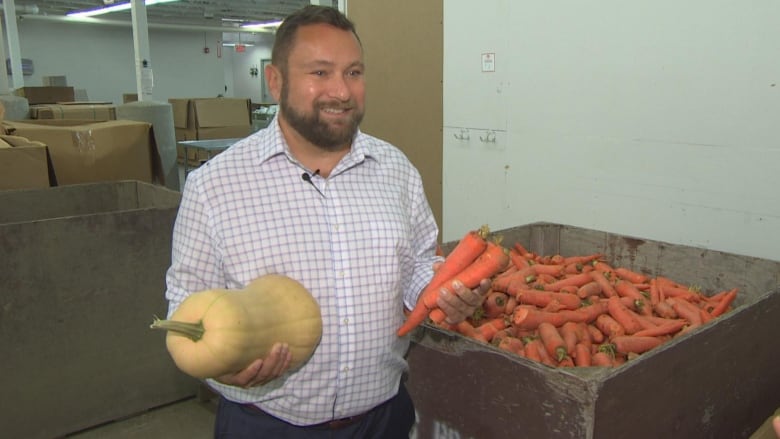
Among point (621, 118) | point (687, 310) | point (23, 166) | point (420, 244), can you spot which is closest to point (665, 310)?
point (687, 310)

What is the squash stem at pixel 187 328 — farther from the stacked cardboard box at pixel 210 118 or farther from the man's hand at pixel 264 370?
the stacked cardboard box at pixel 210 118

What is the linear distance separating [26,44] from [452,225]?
15952 mm

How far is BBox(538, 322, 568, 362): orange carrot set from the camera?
1.76m

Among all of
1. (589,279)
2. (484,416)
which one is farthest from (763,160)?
(484,416)

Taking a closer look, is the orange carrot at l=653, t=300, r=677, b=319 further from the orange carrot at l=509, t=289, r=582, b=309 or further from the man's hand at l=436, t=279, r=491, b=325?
the man's hand at l=436, t=279, r=491, b=325

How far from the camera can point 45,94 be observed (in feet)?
20.3

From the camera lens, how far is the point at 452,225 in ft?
13.7

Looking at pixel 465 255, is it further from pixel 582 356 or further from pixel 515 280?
pixel 515 280

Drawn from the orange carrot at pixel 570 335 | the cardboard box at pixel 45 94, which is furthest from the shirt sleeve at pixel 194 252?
the cardboard box at pixel 45 94

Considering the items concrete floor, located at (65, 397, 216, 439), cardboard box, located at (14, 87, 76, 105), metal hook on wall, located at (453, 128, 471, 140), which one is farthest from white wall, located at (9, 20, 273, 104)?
concrete floor, located at (65, 397, 216, 439)

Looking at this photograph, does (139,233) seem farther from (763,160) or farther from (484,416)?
(763,160)

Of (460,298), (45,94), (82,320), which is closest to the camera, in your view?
(460,298)

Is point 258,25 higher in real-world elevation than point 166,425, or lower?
higher

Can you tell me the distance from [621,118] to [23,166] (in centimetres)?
303
